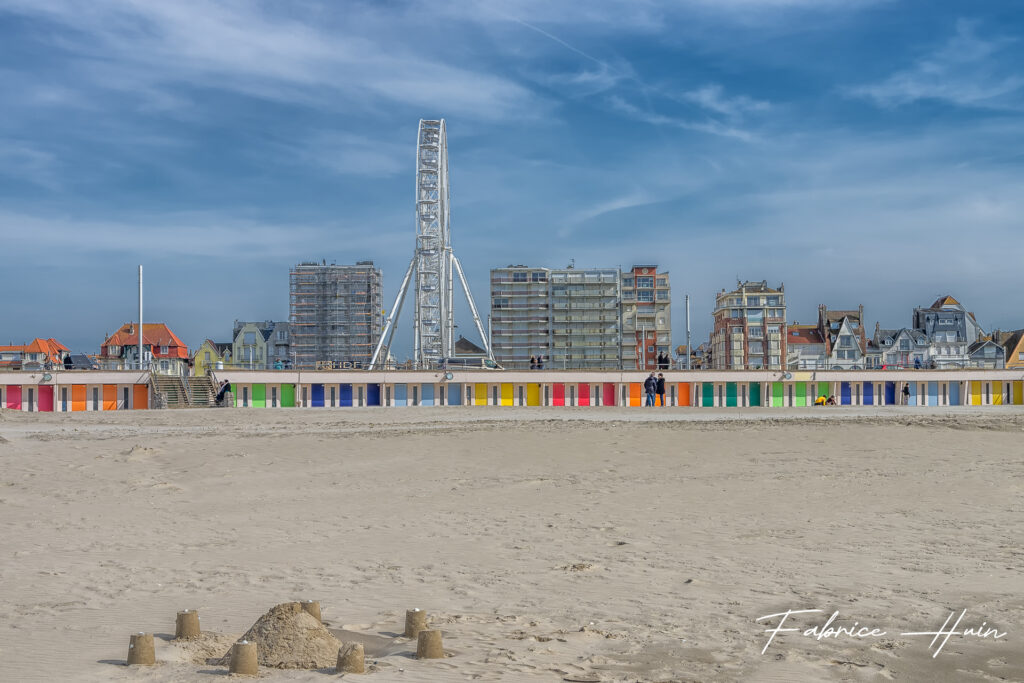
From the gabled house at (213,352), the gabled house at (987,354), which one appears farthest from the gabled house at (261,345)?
the gabled house at (987,354)

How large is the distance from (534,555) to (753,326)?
114995mm

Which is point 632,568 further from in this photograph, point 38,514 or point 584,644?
point 38,514

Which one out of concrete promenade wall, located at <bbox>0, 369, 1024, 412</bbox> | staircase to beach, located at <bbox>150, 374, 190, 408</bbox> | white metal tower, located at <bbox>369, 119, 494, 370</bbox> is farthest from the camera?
white metal tower, located at <bbox>369, 119, 494, 370</bbox>

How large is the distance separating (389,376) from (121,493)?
1468 inches

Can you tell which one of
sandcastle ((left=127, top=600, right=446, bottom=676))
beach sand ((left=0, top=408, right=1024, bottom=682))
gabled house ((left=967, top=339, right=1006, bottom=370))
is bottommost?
beach sand ((left=0, top=408, right=1024, bottom=682))

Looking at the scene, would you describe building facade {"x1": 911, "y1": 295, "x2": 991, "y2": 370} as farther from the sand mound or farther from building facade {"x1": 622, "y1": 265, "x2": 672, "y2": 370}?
the sand mound

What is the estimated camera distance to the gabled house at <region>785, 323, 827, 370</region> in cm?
11714

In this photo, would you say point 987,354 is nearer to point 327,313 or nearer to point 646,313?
→ point 646,313

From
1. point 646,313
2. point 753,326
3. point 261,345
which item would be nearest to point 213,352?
point 261,345

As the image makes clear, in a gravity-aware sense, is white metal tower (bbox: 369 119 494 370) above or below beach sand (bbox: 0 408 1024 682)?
above

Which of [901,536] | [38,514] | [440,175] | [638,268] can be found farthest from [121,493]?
[638,268]

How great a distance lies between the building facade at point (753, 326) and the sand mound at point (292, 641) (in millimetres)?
115028

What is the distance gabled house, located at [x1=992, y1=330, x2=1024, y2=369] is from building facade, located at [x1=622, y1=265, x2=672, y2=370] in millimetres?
40401

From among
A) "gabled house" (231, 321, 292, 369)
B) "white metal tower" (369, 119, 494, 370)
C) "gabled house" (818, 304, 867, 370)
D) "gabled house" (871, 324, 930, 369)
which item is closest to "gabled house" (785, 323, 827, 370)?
"gabled house" (818, 304, 867, 370)
